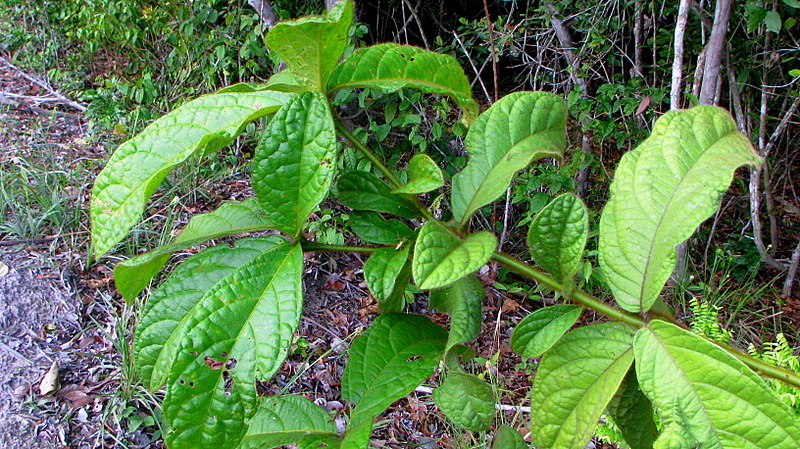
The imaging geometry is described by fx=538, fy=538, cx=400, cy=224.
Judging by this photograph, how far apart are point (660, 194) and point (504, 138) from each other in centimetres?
21

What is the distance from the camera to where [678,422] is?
552 mm

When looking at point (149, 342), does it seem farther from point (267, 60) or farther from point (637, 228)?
point (267, 60)

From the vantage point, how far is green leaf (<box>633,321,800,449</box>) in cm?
53

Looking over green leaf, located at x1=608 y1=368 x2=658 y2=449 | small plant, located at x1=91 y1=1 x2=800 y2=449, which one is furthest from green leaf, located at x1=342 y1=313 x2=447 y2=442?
green leaf, located at x1=608 y1=368 x2=658 y2=449

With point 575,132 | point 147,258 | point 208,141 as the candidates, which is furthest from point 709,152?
point 575,132

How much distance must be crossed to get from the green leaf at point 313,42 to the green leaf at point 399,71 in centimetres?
3

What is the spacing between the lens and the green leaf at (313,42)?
584 millimetres

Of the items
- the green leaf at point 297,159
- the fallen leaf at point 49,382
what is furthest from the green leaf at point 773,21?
the fallen leaf at point 49,382

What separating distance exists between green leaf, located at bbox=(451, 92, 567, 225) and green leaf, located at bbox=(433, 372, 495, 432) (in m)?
0.21

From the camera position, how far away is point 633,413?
71 cm

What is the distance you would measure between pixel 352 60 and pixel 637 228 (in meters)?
0.41

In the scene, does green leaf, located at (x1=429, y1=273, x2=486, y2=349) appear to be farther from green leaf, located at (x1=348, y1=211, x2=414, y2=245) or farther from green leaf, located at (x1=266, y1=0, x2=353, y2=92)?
green leaf, located at (x1=266, y1=0, x2=353, y2=92)

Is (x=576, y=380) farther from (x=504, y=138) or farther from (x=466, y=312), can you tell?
(x=504, y=138)

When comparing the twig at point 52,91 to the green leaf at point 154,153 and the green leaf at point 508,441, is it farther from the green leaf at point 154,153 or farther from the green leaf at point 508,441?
the green leaf at point 508,441
